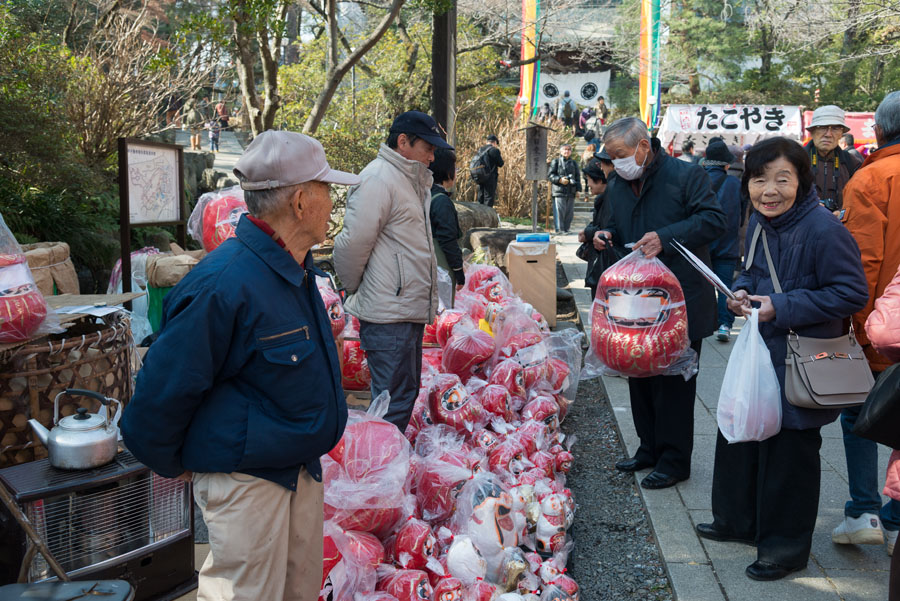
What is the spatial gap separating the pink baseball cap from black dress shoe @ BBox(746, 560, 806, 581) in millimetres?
2611

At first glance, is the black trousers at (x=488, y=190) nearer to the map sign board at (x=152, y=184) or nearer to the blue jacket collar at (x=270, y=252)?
the map sign board at (x=152, y=184)

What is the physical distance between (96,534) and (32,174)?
271 inches

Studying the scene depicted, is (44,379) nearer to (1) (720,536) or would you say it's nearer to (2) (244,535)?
(2) (244,535)

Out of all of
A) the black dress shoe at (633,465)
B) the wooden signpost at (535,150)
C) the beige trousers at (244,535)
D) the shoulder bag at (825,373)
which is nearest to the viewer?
the beige trousers at (244,535)

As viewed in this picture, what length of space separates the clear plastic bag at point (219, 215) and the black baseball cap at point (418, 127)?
59.7 inches

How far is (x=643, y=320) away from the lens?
4.16m

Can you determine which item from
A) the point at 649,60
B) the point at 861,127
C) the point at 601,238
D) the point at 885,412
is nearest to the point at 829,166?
the point at 601,238

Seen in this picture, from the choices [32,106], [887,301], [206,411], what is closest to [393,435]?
[206,411]

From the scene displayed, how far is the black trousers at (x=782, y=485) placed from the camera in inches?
130

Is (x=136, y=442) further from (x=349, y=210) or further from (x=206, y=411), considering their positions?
(x=349, y=210)

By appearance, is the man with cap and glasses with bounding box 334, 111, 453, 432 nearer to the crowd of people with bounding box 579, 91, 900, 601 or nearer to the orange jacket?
the crowd of people with bounding box 579, 91, 900, 601

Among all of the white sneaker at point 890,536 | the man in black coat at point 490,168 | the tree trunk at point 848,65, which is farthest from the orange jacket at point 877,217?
the tree trunk at point 848,65

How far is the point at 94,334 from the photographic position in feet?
11.0

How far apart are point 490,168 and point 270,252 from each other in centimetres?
1354
